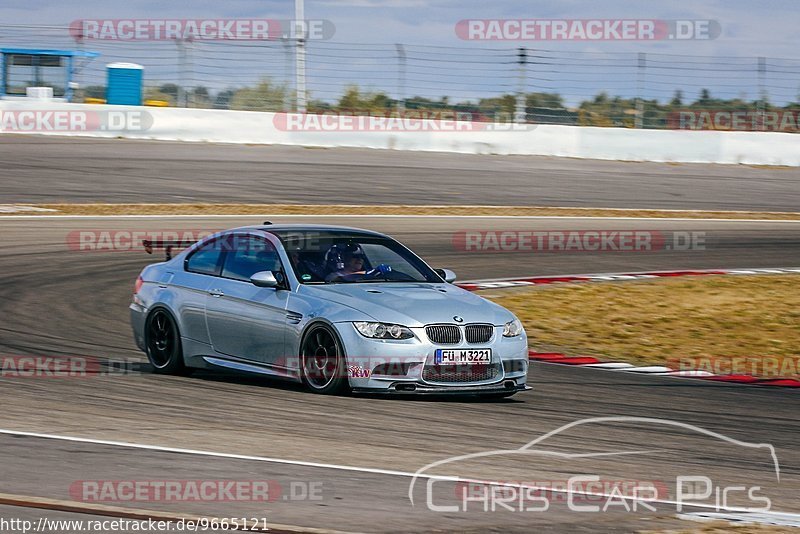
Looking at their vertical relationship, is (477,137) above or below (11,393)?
above

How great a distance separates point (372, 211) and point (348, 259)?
13.2 meters

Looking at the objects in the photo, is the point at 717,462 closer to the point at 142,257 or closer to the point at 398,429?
the point at 398,429

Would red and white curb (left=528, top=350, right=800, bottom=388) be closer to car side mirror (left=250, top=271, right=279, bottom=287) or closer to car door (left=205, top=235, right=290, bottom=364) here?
car door (left=205, top=235, right=290, bottom=364)

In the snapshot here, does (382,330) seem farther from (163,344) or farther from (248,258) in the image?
(163,344)

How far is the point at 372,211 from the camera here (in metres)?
22.8

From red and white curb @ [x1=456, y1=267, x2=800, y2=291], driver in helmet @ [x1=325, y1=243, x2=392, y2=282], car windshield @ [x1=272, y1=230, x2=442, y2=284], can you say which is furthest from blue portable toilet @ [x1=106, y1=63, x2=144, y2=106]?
driver in helmet @ [x1=325, y1=243, x2=392, y2=282]

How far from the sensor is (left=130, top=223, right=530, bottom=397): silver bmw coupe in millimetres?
8727

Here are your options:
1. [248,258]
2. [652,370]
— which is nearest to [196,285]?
[248,258]

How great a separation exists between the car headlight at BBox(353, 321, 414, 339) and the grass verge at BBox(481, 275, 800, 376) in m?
3.69

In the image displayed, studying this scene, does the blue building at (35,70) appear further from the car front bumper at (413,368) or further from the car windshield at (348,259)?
the car front bumper at (413,368)

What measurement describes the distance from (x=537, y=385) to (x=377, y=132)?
65.5 ft

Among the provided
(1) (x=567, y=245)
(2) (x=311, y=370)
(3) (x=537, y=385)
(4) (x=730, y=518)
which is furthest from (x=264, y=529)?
(1) (x=567, y=245)

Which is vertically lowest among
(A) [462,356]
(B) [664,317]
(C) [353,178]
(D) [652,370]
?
(D) [652,370]

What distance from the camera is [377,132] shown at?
29.6m
